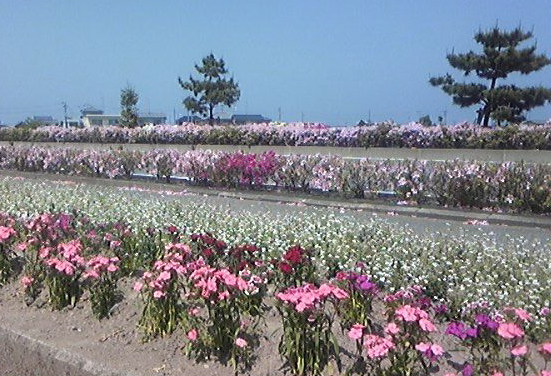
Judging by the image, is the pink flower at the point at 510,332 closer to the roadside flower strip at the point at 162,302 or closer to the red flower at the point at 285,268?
the red flower at the point at 285,268

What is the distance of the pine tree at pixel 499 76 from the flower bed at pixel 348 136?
608 centimetres

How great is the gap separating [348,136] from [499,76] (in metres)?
8.06

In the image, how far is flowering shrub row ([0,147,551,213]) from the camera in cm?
933

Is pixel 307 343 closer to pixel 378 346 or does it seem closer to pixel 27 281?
pixel 378 346

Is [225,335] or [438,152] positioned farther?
[438,152]

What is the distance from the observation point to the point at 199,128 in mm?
20656

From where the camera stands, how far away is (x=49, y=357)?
3760 mm

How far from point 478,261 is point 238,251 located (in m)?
1.92

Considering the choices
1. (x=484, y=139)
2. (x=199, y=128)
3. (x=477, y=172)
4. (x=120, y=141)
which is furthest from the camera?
(x=120, y=141)

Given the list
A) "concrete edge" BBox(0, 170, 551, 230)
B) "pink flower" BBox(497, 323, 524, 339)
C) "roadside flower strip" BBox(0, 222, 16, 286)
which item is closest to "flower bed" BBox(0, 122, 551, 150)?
"concrete edge" BBox(0, 170, 551, 230)

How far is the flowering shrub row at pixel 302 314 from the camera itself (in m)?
2.94

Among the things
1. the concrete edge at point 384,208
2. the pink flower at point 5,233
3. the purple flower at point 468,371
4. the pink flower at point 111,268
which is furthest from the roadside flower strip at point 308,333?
the concrete edge at point 384,208

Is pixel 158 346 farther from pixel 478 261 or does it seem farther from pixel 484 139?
pixel 484 139

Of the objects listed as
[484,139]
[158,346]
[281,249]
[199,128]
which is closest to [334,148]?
[484,139]
